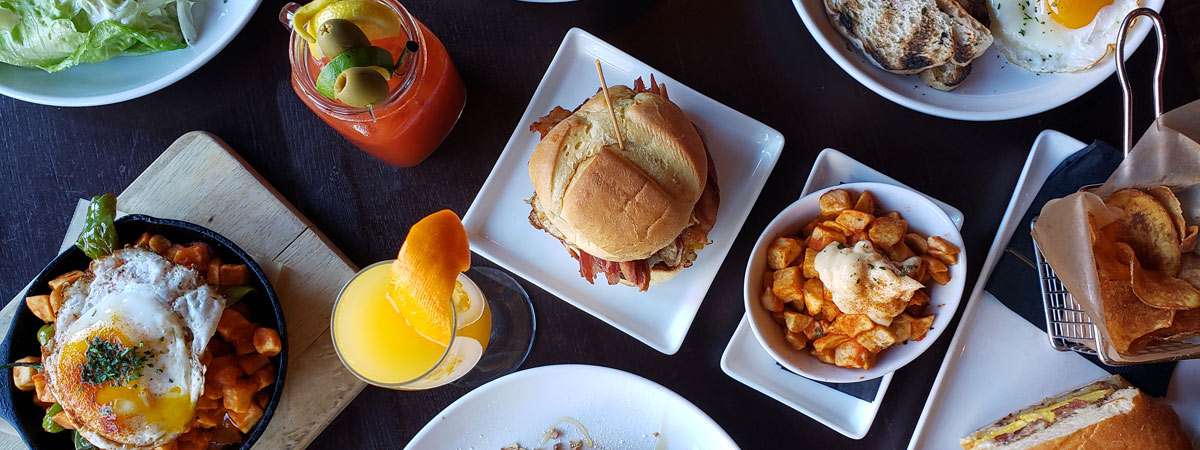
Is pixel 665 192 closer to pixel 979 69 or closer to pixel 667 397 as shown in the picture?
pixel 667 397

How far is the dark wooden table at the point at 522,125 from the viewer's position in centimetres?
154

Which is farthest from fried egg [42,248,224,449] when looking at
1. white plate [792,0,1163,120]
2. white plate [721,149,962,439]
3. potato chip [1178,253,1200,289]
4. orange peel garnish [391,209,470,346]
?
potato chip [1178,253,1200,289]

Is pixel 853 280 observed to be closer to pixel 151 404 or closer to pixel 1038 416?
pixel 1038 416

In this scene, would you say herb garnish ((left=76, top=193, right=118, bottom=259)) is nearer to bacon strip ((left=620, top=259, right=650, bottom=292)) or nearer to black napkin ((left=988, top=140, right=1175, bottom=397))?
bacon strip ((left=620, top=259, right=650, bottom=292))

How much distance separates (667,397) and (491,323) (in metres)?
0.40

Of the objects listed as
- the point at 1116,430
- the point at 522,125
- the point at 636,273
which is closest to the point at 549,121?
the point at 522,125

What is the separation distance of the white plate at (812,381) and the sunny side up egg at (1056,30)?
32 centimetres

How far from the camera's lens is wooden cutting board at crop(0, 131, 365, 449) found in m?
1.54

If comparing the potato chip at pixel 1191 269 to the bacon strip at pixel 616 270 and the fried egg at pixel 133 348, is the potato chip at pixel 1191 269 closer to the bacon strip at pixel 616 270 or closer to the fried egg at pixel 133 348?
the bacon strip at pixel 616 270

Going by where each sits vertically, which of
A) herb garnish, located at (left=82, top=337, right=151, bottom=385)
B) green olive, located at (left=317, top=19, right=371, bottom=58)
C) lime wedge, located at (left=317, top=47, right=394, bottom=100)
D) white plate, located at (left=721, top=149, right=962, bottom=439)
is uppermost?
green olive, located at (left=317, top=19, right=371, bottom=58)

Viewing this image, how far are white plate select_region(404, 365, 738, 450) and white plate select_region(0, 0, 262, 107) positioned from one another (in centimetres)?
84

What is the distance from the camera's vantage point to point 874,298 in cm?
132

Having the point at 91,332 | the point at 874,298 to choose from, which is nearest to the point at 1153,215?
the point at 874,298

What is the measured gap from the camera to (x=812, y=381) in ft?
4.88
